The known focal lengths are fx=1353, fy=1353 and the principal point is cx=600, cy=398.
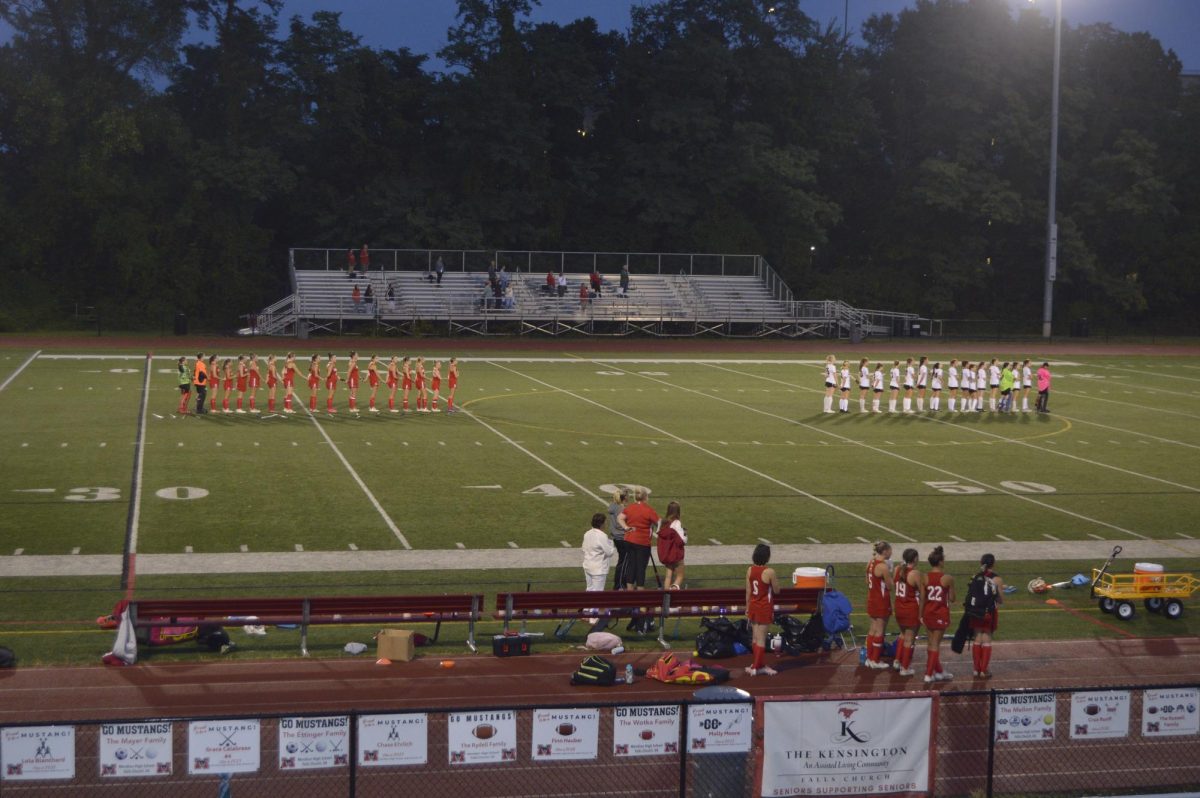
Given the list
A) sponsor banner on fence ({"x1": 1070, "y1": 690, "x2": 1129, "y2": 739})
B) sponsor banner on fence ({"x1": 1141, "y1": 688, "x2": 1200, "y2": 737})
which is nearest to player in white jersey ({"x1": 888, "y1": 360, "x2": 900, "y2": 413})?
sponsor banner on fence ({"x1": 1141, "y1": 688, "x2": 1200, "y2": 737})

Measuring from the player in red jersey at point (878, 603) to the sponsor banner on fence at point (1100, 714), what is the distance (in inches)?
164

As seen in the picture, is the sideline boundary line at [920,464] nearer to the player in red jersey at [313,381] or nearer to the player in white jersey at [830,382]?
the player in white jersey at [830,382]

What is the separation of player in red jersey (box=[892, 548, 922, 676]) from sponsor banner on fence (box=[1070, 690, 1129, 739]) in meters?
3.84

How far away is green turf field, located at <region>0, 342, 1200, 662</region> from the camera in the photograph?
19984 millimetres

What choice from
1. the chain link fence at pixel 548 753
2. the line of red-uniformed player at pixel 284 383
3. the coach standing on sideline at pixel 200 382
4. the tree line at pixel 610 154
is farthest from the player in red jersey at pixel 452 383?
the tree line at pixel 610 154

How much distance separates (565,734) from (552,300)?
49979 mm

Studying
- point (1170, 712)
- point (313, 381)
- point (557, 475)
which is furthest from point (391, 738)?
point (313, 381)

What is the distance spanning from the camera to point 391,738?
940 cm

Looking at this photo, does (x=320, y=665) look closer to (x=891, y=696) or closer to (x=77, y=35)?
(x=891, y=696)

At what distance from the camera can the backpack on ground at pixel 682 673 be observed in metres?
13.6

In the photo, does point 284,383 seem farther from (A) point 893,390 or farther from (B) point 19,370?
(A) point 893,390

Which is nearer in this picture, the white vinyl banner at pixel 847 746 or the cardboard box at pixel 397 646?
the white vinyl banner at pixel 847 746

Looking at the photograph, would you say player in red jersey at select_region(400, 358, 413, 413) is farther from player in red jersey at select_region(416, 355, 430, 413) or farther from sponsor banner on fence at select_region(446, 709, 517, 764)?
sponsor banner on fence at select_region(446, 709, 517, 764)

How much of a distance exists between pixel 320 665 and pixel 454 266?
1845 inches
